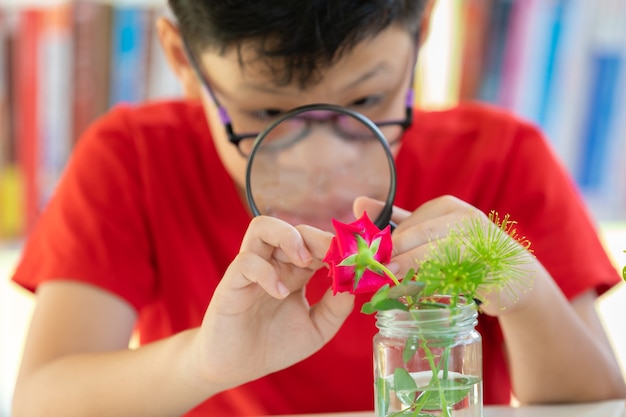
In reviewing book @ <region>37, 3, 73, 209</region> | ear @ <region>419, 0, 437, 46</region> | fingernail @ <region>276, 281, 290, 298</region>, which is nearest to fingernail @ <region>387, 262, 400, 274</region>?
fingernail @ <region>276, 281, 290, 298</region>

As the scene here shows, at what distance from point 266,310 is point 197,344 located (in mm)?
74

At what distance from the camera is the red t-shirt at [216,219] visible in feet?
3.57

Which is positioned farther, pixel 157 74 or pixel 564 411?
pixel 157 74

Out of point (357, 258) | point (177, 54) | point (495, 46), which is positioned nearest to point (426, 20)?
point (177, 54)

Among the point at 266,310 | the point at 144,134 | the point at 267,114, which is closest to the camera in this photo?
the point at 266,310

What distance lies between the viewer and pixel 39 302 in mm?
1067

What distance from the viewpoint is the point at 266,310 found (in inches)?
33.5

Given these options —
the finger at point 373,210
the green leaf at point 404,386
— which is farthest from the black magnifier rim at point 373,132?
the green leaf at point 404,386

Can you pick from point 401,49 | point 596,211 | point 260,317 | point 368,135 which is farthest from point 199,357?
point 596,211

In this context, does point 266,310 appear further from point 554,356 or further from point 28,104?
point 28,104

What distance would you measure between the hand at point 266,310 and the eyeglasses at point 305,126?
0.56ft

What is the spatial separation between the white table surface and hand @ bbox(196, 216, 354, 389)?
100mm

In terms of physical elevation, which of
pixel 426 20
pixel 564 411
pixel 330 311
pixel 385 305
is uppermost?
pixel 426 20

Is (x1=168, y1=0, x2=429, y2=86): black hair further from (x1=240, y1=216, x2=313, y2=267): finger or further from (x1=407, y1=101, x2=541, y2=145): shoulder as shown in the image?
(x1=407, y1=101, x2=541, y2=145): shoulder
